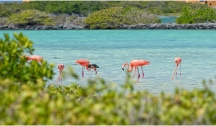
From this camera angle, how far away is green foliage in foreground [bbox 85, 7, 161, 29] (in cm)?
5131

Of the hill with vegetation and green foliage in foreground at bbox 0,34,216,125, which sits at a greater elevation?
green foliage in foreground at bbox 0,34,216,125

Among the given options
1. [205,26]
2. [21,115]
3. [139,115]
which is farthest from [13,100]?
[205,26]

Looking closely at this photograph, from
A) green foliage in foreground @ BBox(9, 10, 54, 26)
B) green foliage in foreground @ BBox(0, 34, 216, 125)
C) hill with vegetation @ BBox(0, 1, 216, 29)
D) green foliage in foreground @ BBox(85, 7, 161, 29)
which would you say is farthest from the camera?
green foliage in foreground @ BBox(9, 10, 54, 26)

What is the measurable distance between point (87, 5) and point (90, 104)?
63247 millimetres

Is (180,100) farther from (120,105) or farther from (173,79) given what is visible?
(173,79)

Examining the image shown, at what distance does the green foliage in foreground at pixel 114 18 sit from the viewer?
168ft

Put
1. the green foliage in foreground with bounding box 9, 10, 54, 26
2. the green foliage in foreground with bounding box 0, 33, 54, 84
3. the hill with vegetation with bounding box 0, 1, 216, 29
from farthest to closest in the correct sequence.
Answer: the green foliage in foreground with bounding box 9, 10, 54, 26 < the hill with vegetation with bounding box 0, 1, 216, 29 < the green foliage in foreground with bounding box 0, 33, 54, 84

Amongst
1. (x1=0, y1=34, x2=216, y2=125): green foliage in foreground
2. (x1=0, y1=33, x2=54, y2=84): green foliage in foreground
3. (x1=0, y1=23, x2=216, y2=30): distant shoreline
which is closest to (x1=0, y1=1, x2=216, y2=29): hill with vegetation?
(x1=0, y1=23, x2=216, y2=30): distant shoreline

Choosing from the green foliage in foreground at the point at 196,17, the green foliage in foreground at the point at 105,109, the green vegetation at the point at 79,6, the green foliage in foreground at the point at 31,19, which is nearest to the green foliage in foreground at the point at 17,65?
the green foliage in foreground at the point at 105,109

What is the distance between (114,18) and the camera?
5266 centimetres

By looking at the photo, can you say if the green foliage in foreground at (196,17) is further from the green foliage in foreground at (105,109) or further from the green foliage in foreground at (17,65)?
the green foliage in foreground at (105,109)

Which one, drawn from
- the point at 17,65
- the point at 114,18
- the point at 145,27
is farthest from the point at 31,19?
the point at 17,65

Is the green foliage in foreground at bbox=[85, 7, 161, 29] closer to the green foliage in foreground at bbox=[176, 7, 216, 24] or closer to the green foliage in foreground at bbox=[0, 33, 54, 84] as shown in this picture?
the green foliage in foreground at bbox=[176, 7, 216, 24]

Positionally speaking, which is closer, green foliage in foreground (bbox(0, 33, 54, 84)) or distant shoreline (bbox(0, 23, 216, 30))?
green foliage in foreground (bbox(0, 33, 54, 84))
